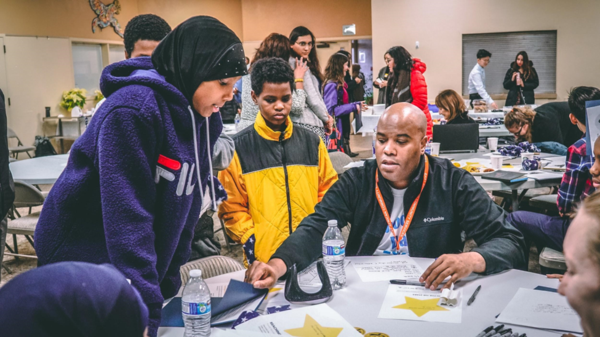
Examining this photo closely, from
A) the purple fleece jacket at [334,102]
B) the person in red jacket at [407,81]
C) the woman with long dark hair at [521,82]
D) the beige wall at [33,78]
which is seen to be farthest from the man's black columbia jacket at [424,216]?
the beige wall at [33,78]

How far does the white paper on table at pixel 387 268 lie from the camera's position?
1855mm

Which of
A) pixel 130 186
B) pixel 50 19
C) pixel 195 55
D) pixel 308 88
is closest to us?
pixel 130 186

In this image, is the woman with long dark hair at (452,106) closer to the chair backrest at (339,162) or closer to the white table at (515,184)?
the white table at (515,184)

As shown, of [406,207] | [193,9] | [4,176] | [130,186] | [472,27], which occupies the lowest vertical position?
[406,207]

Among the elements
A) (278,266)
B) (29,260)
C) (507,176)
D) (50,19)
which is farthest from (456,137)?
(50,19)

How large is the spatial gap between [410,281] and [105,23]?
12.0 metres

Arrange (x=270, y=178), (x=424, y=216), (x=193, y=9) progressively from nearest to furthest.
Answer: (x=424, y=216) → (x=270, y=178) → (x=193, y=9)

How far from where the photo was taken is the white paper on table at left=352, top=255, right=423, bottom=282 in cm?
186

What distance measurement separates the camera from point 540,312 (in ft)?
5.05

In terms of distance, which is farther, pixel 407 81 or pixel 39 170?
pixel 407 81

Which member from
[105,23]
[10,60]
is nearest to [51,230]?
[10,60]

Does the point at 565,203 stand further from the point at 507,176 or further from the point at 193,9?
the point at 193,9

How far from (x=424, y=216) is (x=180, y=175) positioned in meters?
1.15

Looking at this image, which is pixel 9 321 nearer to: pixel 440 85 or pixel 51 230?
pixel 51 230
